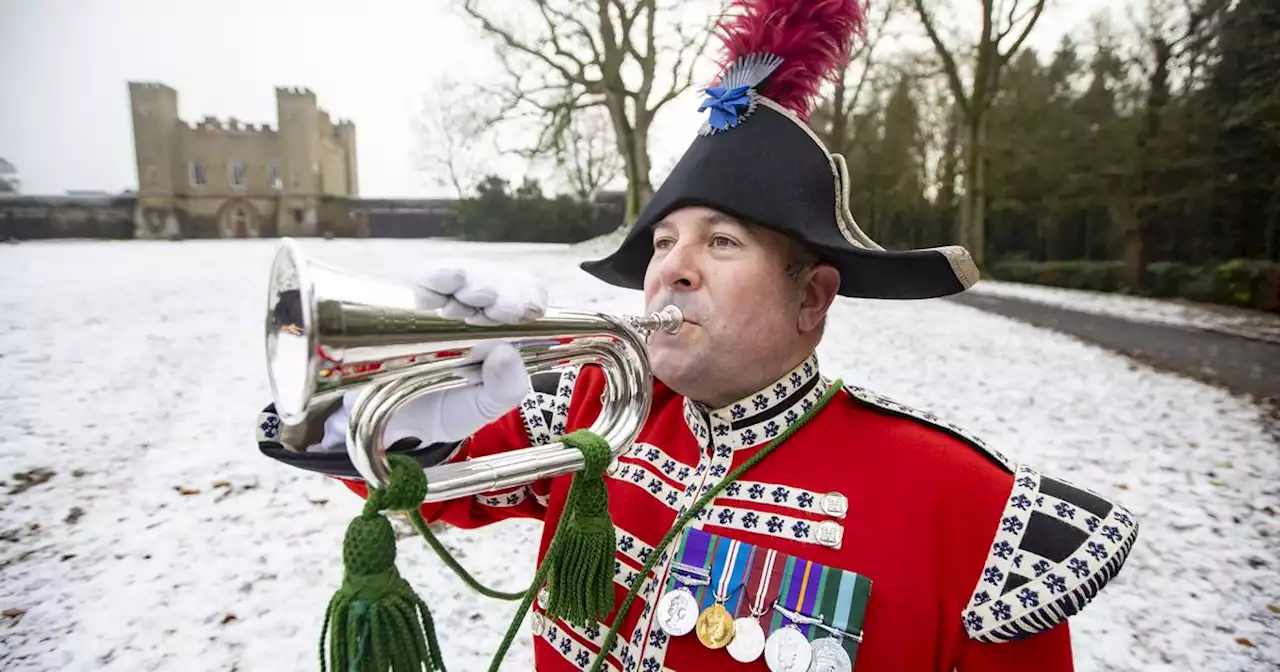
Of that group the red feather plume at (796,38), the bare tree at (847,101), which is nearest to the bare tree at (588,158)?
the bare tree at (847,101)

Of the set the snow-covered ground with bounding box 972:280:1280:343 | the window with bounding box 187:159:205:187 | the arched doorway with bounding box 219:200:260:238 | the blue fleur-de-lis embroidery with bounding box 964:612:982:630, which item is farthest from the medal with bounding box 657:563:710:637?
the arched doorway with bounding box 219:200:260:238

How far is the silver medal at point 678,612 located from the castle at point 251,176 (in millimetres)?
8595

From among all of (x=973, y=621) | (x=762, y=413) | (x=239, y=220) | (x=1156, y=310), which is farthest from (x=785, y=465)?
(x=1156, y=310)

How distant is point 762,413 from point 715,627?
0.45 meters

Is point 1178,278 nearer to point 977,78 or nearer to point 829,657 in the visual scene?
point 977,78

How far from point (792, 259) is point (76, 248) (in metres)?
9.25

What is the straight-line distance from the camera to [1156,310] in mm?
12750

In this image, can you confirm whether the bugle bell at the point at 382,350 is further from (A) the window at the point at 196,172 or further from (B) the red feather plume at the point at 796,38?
(A) the window at the point at 196,172

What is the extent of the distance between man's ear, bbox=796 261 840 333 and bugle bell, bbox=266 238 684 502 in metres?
0.44

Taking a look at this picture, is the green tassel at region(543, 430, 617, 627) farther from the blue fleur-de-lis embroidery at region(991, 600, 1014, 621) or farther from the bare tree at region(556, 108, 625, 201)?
the bare tree at region(556, 108, 625, 201)

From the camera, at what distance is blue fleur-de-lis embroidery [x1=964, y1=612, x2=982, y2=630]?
4.06 feet

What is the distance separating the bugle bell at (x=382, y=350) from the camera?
2.96ft

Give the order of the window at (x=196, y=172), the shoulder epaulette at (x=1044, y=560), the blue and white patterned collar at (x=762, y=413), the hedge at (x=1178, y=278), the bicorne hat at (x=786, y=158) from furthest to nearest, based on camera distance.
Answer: the hedge at (x=1178, y=278)
the window at (x=196, y=172)
the blue and white patterned collar at (x=762, y=413)
the bicorne hat at (x=786, y=158)
the shoulder epaulette at (x=1044, y=560)

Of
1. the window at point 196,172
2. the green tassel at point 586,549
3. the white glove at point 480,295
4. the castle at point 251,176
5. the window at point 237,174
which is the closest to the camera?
the white glove at point 480,295
